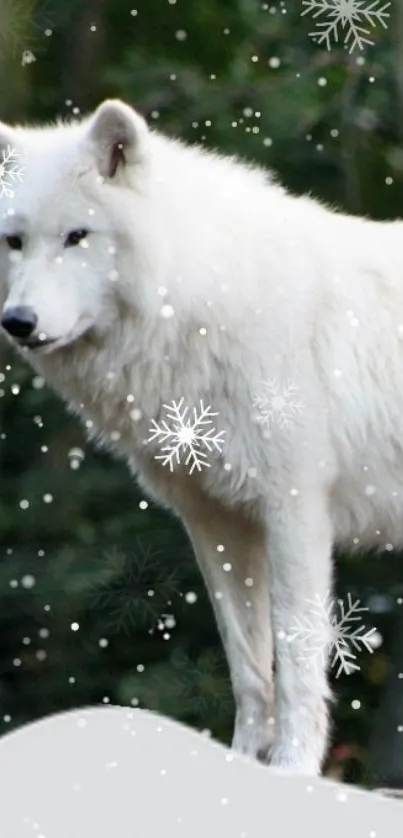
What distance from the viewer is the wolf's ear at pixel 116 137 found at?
1.87 metres

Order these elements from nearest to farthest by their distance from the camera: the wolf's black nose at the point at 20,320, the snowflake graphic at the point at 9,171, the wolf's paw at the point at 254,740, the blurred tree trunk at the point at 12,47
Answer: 1. the wolf's black nose at the point at 20,320
2. the snowflake graphic at the point at 9,171
3. the wolf's paw at the point at 254,740
4. the blurred tree trunk at the point at 12,47

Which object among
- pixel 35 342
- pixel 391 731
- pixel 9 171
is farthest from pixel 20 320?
pixel 391 731

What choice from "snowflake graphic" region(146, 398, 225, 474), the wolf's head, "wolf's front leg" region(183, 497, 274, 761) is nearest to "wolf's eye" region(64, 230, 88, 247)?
the wolf's head

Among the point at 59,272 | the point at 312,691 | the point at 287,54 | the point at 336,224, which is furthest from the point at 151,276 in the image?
the point at 312,691

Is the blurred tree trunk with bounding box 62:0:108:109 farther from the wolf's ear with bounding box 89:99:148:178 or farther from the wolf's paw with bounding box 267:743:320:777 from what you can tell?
the wolf's paw with bounding box 267:743:320:777

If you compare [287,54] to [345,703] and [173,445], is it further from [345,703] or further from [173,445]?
[345,703]

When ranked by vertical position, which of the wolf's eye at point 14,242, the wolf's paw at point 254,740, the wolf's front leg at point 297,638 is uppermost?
the wolf's eye at point 14,242

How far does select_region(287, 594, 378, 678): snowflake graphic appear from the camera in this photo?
79.8 inches

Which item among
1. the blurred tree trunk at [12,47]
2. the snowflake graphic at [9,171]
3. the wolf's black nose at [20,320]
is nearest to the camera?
the wolf's black nose at [20,320]

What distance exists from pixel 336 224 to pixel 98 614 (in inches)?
27.8

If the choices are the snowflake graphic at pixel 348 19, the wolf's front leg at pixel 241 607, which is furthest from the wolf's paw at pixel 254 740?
the snowflake graphic at pixel 348 19

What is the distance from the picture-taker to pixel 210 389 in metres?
2.02

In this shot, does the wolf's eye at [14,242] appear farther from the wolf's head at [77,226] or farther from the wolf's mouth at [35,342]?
the wolf's mouth at [35,342]

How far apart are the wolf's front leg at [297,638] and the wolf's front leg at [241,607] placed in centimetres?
7
